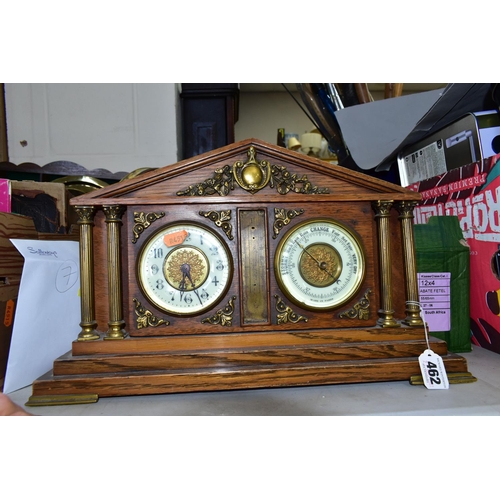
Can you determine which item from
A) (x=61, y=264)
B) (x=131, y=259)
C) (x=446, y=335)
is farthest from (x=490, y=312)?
(x=61, y=264)

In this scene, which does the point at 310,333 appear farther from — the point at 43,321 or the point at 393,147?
the point at 393,147

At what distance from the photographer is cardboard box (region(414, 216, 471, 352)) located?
3.69ft

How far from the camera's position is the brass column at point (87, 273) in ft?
3.01

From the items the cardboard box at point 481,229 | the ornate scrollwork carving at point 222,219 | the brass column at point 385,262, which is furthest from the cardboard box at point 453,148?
the ornate scrollwork carving at point 222,219

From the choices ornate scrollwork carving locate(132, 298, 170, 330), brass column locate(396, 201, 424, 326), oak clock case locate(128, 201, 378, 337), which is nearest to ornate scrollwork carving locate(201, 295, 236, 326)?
oak clock case locate(128, 201, 378, 337)

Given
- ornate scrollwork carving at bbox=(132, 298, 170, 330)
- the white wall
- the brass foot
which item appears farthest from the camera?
the white wall

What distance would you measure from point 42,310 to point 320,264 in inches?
27.6

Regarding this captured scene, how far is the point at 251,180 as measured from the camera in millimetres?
966

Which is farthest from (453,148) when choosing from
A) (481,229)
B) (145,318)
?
(145,318)

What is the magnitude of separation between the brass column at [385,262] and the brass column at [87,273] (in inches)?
27.3

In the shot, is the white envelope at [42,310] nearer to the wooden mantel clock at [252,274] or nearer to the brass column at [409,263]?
the wooden mantel clock at [252,274]

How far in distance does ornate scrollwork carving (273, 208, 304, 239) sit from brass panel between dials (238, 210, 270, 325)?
28mm

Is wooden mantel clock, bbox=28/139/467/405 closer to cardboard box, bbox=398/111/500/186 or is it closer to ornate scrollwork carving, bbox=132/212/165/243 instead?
ornate scrollwork carving, bbox=132/212/165/243

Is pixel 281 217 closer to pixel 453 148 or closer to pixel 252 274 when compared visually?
pixel 252 274
